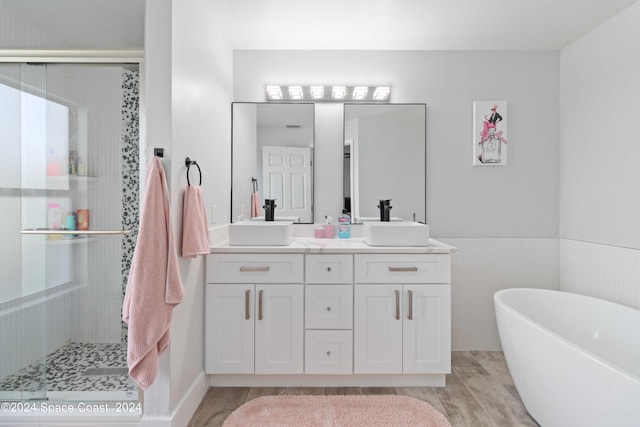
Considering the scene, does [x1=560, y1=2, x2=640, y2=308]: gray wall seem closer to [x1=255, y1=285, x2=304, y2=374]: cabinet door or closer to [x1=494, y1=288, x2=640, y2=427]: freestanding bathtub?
[x1=494, y1=288, x2=640, y2=427]: freestanding bathtub

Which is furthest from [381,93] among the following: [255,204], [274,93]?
[255,204]

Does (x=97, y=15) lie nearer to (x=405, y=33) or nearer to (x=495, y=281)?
(x=405, y=33)

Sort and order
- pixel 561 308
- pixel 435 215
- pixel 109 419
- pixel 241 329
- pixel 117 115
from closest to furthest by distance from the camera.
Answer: pixel 109 419
pixel 117 115
pixel 241 329
pixel 561 308
pixel 435 215

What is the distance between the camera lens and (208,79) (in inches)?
96.6

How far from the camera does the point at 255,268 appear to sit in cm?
239

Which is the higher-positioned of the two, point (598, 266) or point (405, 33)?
point (405, 33)

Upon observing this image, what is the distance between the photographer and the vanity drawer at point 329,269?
2.40 m

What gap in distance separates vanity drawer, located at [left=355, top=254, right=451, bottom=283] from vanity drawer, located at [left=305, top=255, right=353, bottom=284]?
59mm

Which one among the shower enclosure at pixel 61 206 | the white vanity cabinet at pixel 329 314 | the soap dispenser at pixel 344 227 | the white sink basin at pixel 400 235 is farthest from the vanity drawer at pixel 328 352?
the shower enclosure at pixel 61 206

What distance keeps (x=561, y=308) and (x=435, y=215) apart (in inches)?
42.8

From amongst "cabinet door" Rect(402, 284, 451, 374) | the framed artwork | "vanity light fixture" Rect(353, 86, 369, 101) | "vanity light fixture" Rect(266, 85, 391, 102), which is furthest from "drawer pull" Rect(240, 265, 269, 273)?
the framed artwork

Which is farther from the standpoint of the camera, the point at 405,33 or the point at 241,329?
the point at 405,33

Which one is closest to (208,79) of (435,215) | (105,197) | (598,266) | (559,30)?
(105,197)

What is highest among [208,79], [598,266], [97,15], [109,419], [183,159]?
[97,15]
